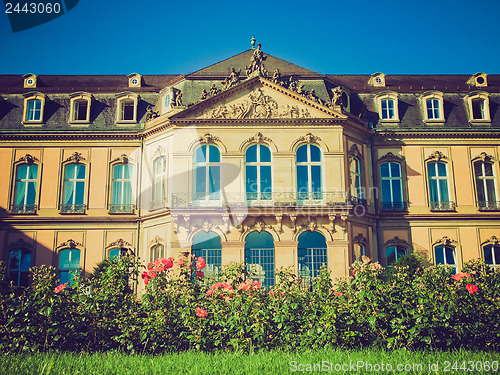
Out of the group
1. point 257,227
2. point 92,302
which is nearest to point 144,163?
point 257,227

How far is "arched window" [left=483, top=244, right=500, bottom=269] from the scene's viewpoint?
1134 inches

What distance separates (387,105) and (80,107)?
1789 cm

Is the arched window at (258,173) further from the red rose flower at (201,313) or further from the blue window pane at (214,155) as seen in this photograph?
the red rose flower at (201,313)

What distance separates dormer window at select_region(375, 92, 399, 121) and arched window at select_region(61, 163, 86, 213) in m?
17.3

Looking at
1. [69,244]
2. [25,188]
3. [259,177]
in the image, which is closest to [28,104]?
[25,188]

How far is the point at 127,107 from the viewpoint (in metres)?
30.9

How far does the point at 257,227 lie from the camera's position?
25344 mm

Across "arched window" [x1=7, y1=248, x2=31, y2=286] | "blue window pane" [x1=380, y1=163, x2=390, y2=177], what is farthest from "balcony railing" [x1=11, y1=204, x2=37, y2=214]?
→ "blue window pane" [x1=380, y1=163, x2=390, y2=177]

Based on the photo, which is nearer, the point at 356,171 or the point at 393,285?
the point at 393,285

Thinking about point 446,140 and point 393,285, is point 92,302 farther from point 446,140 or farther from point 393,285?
point 446,140

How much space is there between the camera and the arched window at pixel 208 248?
25.5m

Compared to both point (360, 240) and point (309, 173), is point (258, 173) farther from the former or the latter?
point (360, 240)

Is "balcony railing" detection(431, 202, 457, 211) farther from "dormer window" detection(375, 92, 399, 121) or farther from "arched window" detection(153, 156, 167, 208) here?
"arched window" detection(153, 156, 167, 208)

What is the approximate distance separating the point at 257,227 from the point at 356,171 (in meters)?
6.71
